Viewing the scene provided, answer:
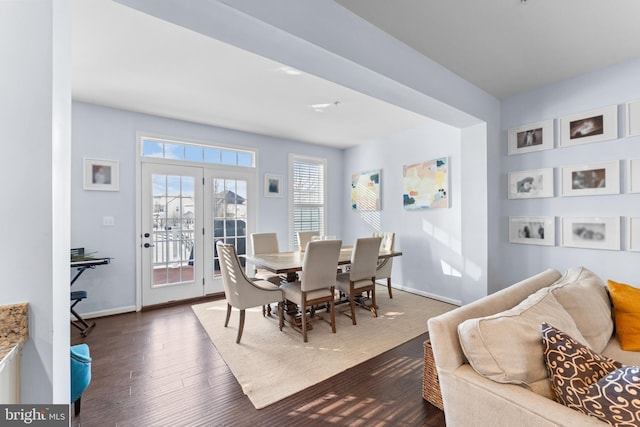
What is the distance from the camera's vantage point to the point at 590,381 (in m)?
0.98

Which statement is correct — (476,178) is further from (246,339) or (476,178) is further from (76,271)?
(76,271)

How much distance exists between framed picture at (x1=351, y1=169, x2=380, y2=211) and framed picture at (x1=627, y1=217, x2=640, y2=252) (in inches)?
120

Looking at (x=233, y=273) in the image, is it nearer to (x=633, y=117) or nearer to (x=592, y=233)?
(x=592, y=233)

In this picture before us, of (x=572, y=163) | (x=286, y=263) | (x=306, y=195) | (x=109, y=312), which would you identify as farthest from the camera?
(x=306, y=195)

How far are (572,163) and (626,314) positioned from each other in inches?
68.0

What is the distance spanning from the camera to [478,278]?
3203 millimetres

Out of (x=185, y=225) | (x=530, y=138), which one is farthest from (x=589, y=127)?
(x=185, y=225)

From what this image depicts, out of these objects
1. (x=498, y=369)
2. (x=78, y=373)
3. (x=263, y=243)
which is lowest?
(x=78, y=373)

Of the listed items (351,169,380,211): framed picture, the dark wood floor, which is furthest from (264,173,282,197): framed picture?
the dark wood floor

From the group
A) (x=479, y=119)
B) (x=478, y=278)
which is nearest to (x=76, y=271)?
(x=478, y=278)

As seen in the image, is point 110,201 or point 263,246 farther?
point 263,246

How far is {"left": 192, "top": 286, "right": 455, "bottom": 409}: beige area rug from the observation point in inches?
81.7

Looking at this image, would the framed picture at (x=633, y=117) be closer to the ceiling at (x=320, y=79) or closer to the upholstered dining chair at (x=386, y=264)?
the ceiling at (x=320, y=79)

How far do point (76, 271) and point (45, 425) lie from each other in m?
3.21
